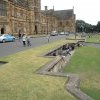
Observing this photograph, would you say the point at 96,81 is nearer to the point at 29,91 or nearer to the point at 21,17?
the point at 29,91

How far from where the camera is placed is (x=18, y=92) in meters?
9.42

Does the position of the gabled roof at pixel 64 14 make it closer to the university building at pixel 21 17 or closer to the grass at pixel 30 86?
the university building at pixel 21 17

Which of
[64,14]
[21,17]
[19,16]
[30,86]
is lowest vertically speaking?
[30,86]

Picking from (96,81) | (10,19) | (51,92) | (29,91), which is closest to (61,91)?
(51,92)

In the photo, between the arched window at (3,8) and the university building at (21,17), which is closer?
the arched window at (3,8)

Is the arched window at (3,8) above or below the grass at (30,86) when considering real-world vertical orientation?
above

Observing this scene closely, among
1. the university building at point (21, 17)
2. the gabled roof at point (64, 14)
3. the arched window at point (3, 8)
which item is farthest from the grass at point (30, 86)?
the gabled roof at point (64, 14)

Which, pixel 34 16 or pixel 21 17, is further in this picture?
pixel 34 16

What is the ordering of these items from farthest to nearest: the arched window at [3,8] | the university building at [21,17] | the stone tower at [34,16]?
1. the stone tower at [34,16]
2. the university building at [21,17]
3. the arched window at [3,8]

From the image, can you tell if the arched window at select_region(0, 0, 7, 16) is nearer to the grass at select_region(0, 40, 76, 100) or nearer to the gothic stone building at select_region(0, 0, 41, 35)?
the gothic stone building at select_region(0, 0, 41, 35)

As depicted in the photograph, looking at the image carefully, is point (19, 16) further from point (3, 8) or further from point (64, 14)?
point (64, 14)

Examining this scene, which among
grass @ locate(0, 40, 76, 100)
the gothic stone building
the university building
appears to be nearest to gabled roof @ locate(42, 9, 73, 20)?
the university building

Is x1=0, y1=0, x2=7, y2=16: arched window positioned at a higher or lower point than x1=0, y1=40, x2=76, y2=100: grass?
higher

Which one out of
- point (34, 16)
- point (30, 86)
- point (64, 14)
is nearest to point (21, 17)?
point (34, 16)
